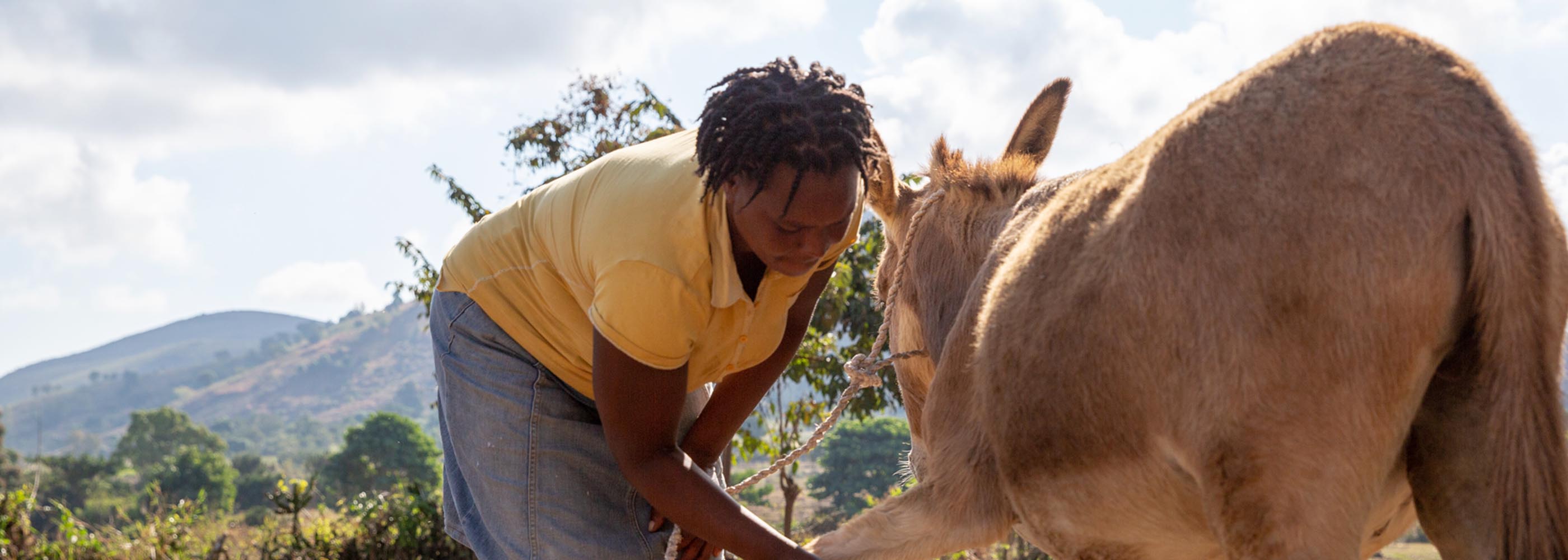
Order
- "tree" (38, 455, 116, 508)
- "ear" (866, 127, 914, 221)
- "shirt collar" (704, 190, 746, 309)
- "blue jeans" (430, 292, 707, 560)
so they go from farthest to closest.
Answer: "tree" (38, 455, 116, 508) → "ear" (866, 127, 914, 221) → "blue jeans" (430, 292, 707, 560) → "shirt collar" (704, 190, 746, 309)

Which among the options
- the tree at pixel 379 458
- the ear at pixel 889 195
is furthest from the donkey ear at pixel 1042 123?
the tree at pixel 379 458

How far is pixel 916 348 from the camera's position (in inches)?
136

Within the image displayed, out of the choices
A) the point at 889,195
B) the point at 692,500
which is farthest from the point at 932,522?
the point at 889,195

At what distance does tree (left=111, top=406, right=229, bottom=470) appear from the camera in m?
71.8

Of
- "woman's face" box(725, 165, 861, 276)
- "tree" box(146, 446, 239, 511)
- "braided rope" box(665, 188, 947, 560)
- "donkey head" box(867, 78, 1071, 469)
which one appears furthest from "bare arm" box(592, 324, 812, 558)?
"tree" box(146, 446, 239, 511)

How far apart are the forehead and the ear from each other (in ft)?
4.01

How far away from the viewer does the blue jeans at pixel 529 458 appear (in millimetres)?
2887

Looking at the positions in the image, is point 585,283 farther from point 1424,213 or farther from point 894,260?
point 1424,213

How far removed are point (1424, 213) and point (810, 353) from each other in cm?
615

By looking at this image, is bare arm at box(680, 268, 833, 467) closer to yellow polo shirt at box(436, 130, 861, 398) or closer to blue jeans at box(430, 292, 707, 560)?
yellow polo shirt at box(436, 130, 861, 398)

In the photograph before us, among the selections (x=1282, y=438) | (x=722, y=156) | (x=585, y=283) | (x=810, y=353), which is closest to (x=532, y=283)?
(x=585, y=283)

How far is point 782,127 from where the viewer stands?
2.28m

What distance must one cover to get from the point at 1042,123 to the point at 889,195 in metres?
0.68

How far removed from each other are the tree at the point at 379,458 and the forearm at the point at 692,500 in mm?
29999
